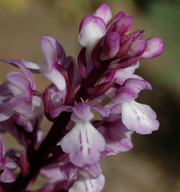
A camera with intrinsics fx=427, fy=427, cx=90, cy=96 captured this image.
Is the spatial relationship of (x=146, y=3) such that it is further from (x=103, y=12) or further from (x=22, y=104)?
(x=22, y=104)

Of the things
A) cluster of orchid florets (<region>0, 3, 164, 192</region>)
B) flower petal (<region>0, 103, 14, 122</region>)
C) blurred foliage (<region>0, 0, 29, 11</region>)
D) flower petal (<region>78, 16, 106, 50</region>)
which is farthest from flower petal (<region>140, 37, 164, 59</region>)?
blurred foliage (<region>0, 0, 29, 11</region>)

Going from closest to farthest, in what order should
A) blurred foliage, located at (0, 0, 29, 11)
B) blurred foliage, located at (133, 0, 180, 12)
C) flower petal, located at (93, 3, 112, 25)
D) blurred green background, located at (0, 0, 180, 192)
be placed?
flower petal, located at (93, 3, 112, 25)
blurred green background, located at (0, 0, 180, 192)
blurred foliage, located at (133, 0, 180, 12)
blurred foliage, located at (0, 0, 29, 11)

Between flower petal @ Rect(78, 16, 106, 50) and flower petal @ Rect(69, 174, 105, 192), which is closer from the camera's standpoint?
flower petal @ Rect(78, 16, 106, 50)

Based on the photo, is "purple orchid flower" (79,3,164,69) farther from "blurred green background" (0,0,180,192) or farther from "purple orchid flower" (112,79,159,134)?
"blurred green background" (0,0,180,192)

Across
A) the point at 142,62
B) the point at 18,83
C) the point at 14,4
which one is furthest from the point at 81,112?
the point at 14,4

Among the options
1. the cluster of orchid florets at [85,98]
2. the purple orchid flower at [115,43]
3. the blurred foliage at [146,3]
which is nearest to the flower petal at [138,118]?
→ the cluster of orchid florets at [85,98]

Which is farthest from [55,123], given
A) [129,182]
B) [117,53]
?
[129,182]
